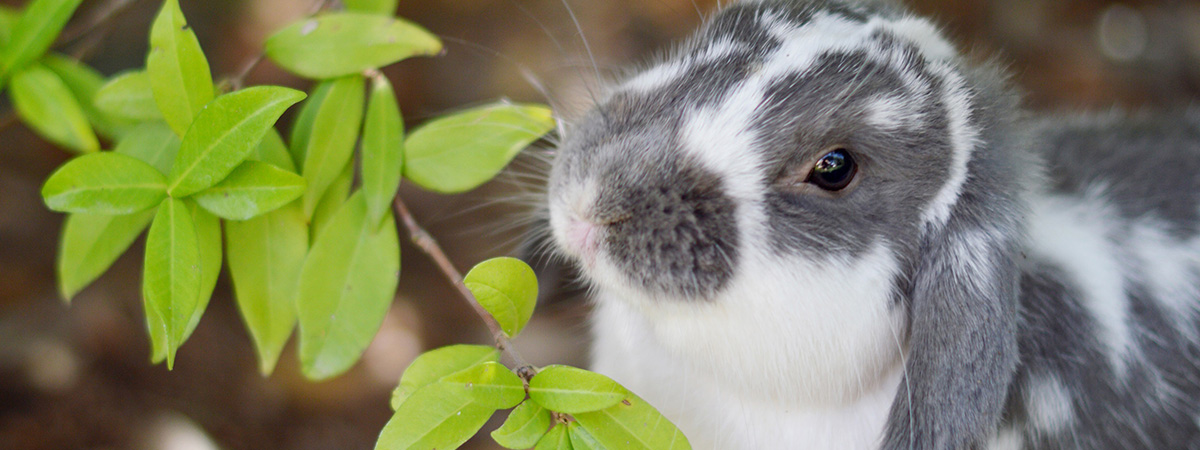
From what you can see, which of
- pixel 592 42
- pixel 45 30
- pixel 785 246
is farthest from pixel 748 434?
pixel 592 42

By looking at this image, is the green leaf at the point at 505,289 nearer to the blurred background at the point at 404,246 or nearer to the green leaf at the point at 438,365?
the green leaf at the point at 438,365

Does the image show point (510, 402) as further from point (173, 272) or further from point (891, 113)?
Answer: point (891, 113)

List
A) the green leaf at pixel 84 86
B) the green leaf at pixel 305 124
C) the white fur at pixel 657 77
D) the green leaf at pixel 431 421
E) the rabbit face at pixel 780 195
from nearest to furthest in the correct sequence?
the green leaf at pixel 431 421 < the rabbit face at pixel 780 195 < the white fur at pixel 657 77 < the green leaf at pixel 305 124 < the green leaf at pixel 84 86

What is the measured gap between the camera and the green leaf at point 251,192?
110 centimetres

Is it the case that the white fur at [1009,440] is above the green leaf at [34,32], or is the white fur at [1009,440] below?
above

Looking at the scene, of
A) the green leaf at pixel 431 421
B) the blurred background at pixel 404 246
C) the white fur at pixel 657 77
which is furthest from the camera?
the blurred background at pixel 404 246

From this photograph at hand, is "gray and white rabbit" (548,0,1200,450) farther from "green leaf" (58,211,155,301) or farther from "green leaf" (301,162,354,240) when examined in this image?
"green leaf" (58,211,155,301)

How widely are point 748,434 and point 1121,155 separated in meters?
0.99

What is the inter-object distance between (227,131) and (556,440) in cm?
56

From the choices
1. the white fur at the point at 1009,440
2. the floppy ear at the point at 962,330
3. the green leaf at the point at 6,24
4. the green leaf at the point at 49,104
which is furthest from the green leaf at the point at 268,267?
the white fur at the point at 1009,440

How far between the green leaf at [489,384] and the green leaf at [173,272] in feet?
1.11

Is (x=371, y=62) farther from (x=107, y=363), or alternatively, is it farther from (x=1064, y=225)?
(x=107, y=363)

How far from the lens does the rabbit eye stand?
3.65 ft

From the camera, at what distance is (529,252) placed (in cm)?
160
